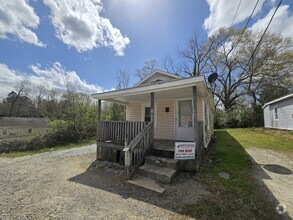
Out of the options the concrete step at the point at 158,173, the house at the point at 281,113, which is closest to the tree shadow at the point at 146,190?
the concrete step at the point at 158,173

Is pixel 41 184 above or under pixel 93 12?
under

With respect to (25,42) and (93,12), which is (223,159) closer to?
(93,12)

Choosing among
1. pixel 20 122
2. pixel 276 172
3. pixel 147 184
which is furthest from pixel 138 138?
pixel 20 122

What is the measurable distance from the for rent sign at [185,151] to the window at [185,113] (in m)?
2.61

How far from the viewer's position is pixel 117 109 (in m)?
17.9

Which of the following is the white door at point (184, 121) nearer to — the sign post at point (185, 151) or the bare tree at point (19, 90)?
the sign post at point (185, 151)

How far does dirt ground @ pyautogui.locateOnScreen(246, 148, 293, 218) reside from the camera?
3707mm

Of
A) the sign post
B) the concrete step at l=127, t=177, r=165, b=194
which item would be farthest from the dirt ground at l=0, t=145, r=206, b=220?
the sign post

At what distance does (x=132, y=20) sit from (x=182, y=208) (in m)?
9.92

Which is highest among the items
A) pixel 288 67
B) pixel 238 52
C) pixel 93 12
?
pixel 238 52

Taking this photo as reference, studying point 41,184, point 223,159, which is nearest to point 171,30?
point 223,159

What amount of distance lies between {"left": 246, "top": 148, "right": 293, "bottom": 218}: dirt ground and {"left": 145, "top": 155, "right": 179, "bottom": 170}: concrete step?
2505mm

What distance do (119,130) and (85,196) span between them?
9.66 ft

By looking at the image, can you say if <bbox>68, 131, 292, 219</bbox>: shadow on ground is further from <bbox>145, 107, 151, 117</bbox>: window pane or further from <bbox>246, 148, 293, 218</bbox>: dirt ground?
<bbox>145, 107, 151, 117</bbox>: window pane
